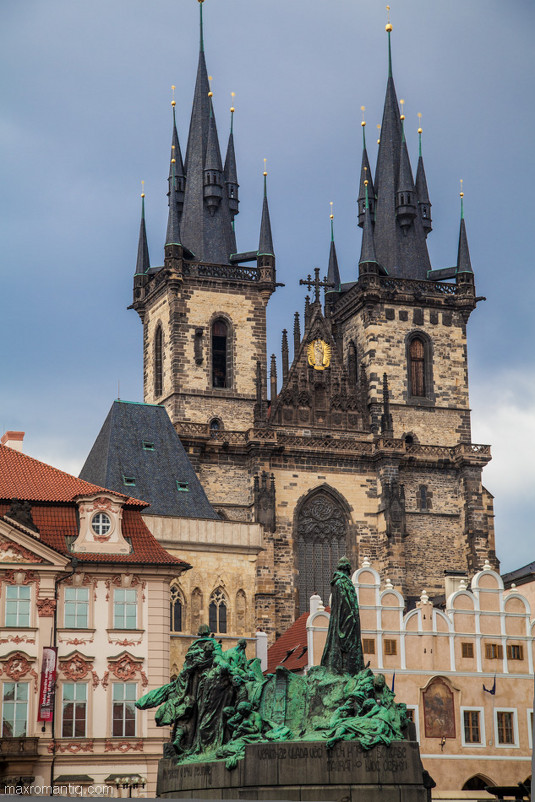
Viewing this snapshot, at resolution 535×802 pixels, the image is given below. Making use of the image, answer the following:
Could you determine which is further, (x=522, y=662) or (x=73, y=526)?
(x=522, y=662)

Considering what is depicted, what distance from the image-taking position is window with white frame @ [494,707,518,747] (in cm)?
4259

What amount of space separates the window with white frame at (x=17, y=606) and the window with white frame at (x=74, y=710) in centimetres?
182

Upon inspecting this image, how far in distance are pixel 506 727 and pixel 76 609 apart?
1372cm

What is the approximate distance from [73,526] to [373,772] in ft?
57.8

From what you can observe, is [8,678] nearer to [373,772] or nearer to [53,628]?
[53,628]

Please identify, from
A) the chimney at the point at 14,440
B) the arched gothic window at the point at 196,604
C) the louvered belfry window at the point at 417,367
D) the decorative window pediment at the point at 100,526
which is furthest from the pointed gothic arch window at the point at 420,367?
the decorative window pediment at the point at 100,526

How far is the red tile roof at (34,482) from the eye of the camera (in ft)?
124

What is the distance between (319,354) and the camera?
215ft

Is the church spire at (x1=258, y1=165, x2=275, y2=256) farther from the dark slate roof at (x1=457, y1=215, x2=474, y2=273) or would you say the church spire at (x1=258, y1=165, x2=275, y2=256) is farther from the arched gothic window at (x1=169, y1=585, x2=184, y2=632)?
the arched gothic window at (x1=169, y1=585, x2=184, y2=632)

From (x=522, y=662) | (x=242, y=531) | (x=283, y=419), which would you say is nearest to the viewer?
(x=522, y=662)

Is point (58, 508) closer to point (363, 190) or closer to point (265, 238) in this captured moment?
point (265, 238)

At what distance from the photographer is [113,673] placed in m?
36.0

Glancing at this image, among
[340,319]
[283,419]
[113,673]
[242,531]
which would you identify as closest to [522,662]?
[242,531]

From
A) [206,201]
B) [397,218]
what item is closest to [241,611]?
[206,201]
